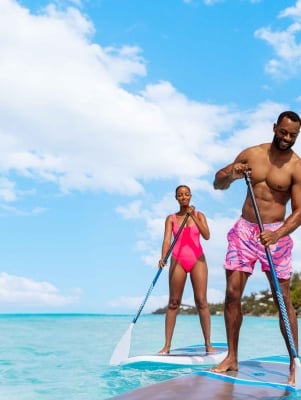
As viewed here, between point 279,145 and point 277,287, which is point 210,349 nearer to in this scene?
point 277,287

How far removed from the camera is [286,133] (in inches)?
156

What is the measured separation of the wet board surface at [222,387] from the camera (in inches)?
133

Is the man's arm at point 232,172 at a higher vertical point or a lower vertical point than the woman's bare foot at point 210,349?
higher

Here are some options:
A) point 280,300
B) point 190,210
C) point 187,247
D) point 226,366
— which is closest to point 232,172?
point 280,300

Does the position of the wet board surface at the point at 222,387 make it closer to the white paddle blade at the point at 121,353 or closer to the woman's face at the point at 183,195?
the white paddle blade at the point at 121,353

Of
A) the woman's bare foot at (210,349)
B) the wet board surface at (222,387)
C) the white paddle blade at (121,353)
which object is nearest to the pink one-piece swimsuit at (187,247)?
the woman's bare foot at (210,349)

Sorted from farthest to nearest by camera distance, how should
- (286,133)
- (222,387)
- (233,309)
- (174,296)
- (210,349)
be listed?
(210,349) < (174,296) < (233,309) < (286,133) < (222,387)

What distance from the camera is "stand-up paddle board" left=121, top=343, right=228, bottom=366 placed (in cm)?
545

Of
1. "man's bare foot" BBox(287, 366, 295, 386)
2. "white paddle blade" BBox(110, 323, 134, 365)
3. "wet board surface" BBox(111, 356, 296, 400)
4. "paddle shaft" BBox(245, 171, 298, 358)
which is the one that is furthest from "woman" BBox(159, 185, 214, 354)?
"man's bare foot" BBox(287, 366, 295, 386)

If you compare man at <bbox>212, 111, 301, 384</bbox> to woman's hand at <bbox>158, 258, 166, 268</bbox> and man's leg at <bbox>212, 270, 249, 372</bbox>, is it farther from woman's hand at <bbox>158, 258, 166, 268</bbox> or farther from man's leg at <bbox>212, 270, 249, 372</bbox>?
woman's hand at <bbox>158, 258, 166, 268</bbox>

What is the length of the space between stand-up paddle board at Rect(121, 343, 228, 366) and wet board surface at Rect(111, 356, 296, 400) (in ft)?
3.94

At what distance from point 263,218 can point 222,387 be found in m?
1.17

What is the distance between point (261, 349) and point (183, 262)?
303 centimetres

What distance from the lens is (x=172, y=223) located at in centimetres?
608
